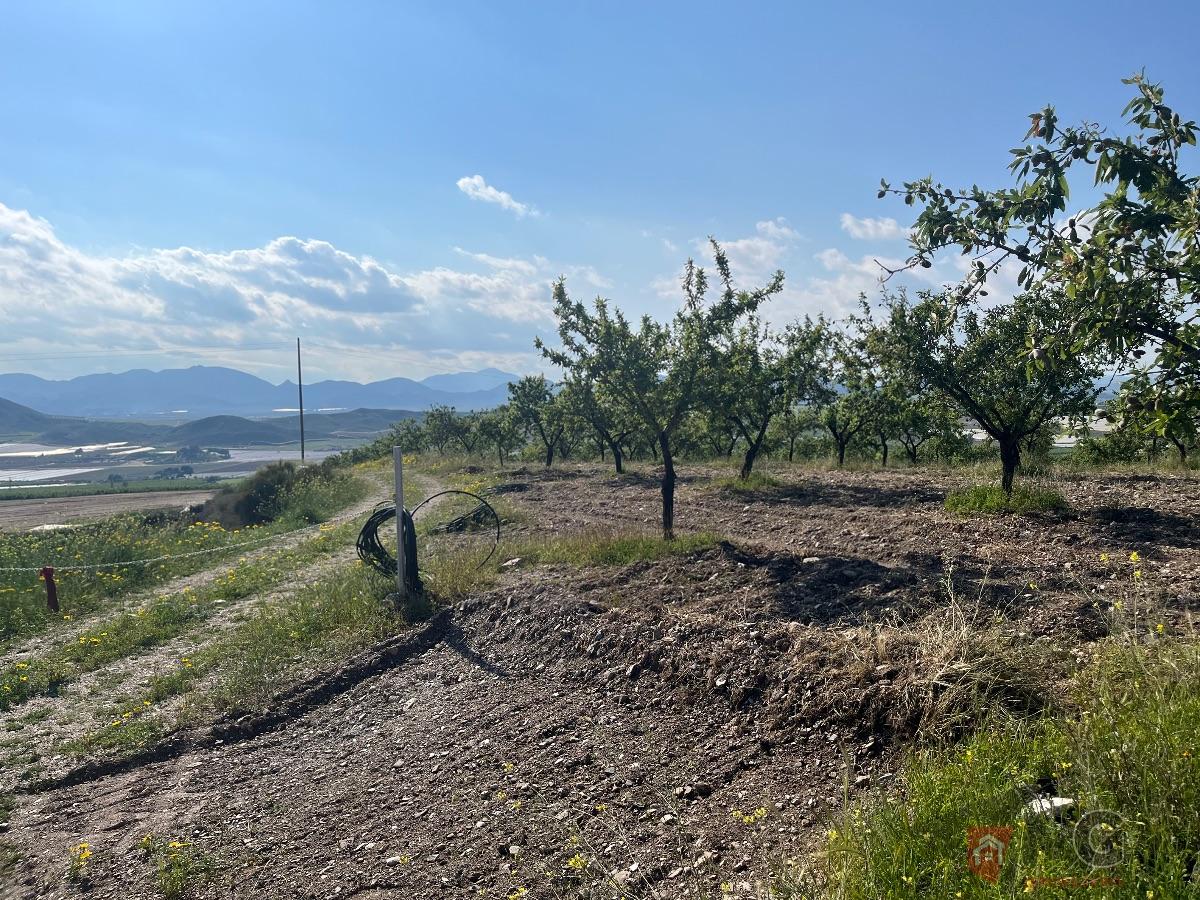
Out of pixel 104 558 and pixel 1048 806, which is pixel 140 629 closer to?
pixel 104 558

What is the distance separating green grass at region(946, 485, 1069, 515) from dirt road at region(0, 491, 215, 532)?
29.3 metres

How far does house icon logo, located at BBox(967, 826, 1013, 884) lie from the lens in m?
2.82

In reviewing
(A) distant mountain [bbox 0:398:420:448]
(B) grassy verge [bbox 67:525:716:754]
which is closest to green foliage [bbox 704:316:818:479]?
(B) grassy verge [bbox 67:525:716:754]

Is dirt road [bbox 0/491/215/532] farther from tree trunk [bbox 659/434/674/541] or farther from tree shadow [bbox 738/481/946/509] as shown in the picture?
tree trunk [bbox 659/434/674/541]

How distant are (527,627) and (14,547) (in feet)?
52.7

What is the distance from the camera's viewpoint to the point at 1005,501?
10.4 meters

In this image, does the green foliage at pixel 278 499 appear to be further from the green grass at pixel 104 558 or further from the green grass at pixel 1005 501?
the green grass at pixel 1005 501

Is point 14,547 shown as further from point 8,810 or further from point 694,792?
point 694,792

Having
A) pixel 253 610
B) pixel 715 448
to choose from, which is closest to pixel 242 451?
pixel 715 448

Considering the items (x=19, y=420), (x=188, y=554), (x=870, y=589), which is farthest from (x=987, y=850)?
(x=19, y=420)

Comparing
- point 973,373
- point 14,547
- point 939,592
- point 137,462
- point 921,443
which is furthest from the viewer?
point 137,462

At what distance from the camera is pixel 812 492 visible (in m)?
16.1

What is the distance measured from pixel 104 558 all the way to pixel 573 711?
13.5m

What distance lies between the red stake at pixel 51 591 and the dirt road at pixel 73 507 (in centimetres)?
2022
